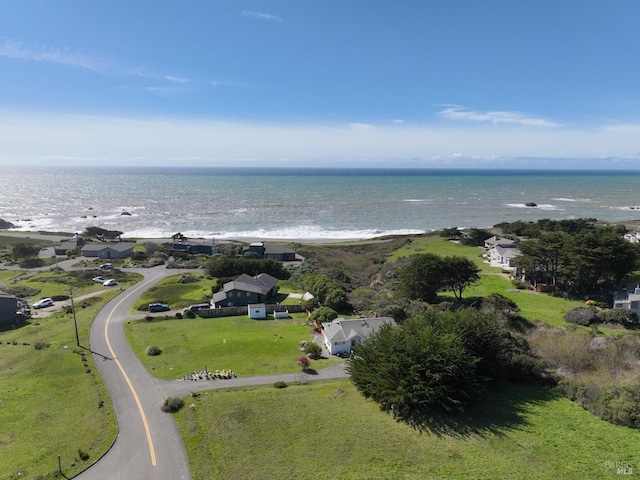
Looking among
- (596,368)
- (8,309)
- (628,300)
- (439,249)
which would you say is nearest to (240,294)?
(8,309)

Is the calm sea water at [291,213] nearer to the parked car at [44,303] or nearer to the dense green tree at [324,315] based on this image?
the parked car at [44,303]

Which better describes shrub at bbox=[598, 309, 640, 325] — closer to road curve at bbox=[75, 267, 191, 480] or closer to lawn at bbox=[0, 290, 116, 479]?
road curve at bbox=[75, 267, 191, 480]

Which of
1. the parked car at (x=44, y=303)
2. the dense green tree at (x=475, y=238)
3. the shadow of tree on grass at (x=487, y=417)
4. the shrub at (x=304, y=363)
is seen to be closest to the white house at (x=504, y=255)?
the dense green tree at (x=475, y=238)

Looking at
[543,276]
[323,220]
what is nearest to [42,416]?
[543,276]

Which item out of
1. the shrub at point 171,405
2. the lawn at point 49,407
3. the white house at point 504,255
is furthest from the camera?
the white house at point 504,255

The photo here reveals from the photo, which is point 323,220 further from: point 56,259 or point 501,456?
point 501,456

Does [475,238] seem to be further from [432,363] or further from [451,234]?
[432,363]
